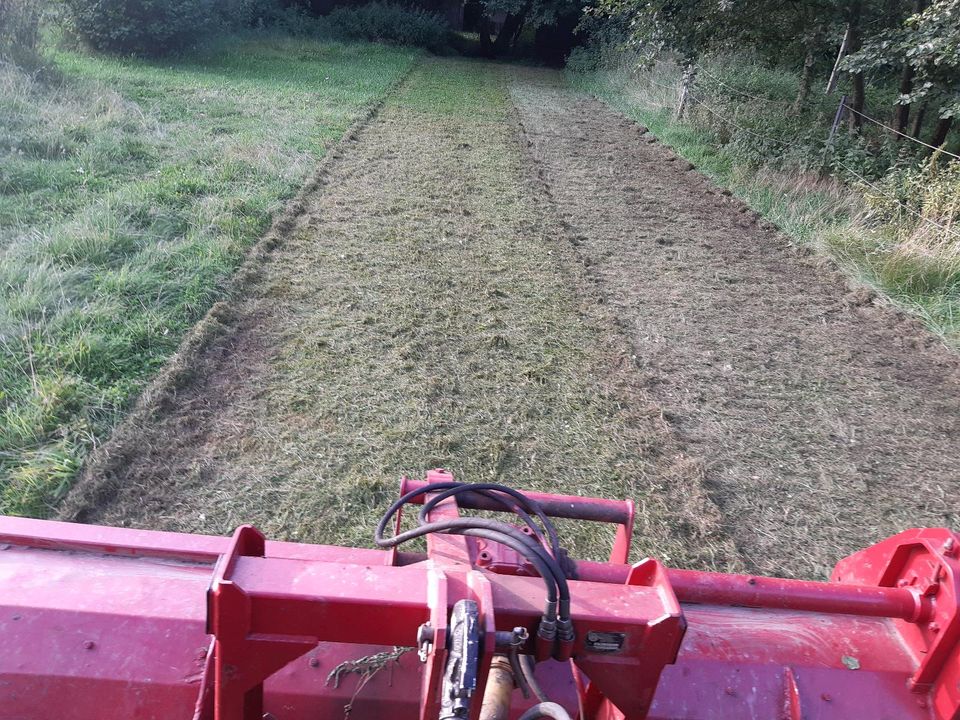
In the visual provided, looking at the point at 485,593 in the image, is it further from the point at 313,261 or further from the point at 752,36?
the point at 752,36

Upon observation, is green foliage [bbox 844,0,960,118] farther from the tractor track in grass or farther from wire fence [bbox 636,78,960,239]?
the tractor track in grass

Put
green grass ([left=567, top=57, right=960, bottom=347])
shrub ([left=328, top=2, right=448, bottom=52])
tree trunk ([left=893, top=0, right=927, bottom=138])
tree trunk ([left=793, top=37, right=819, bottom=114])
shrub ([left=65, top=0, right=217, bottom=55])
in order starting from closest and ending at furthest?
green grass ([left=567, top=57, right=960, bottom=347]) < tree trunk ([left=893, top=0, right=927, bottom=138]) < tree trunk ([left=793, top=37, right=819, bottom=114]) < shrub ([left=65, top=0, right=217, bottom=55]) < shrub ([left=328, top=2, right=448, bottom=52])

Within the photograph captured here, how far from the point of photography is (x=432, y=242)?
6.35 meters

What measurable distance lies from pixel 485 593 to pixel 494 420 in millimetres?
2587

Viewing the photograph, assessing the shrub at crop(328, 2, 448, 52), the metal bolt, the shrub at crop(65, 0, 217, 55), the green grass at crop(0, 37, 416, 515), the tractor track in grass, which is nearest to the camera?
the metal bolt

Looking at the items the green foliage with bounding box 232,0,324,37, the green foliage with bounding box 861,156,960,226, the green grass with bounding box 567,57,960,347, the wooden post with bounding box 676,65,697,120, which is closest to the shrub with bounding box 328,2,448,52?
the green foliage with bounding box 232,0,324,37

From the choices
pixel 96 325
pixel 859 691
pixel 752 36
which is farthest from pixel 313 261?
pixel 752 36

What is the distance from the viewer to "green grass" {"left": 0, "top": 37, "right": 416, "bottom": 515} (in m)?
3.49

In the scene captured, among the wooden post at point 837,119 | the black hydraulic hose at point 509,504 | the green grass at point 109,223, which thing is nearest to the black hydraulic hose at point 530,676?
the black hydraulic hose at point 509,504

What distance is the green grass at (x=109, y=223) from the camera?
3.49 meters

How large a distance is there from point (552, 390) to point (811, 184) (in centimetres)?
575

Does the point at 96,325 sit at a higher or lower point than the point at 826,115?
lower

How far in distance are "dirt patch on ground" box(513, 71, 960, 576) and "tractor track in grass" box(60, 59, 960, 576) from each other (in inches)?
0.7

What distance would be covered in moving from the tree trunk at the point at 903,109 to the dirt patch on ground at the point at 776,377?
2324 millimetres
